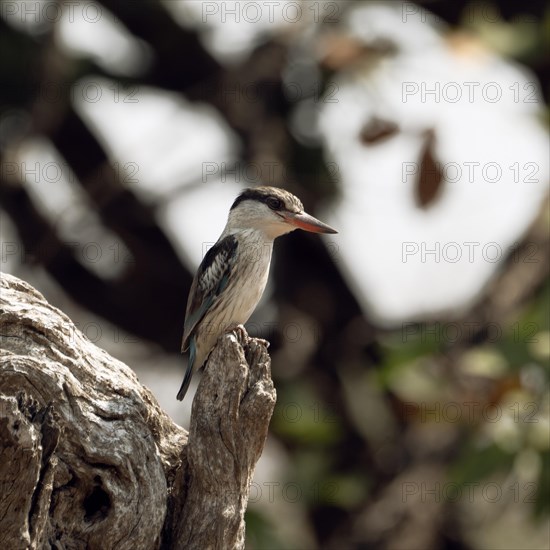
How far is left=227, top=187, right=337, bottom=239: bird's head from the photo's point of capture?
237 inches

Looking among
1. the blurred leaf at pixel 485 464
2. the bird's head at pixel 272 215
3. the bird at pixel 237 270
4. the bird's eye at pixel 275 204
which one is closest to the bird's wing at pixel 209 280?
the bird at pixel 237 270

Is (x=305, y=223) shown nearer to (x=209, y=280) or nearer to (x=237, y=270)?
(x=237, y=270)

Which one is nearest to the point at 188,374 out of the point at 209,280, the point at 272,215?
the point at 209,280

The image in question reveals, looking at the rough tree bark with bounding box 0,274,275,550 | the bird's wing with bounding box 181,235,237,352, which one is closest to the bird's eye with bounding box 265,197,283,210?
the bird's wing with bounding box 181,235,237,352

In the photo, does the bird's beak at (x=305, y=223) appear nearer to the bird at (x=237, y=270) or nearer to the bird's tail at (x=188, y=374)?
the bird at (x=237, y=270)

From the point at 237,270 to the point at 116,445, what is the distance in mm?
1824

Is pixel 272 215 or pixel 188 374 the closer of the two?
pixel 188 374

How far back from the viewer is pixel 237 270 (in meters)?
5.88

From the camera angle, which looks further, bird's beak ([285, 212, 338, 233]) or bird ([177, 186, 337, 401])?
bird's beak ([285, 212, 338, 233])

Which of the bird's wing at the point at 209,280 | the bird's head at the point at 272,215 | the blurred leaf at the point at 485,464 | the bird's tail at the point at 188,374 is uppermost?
the bird's head at the point at 272,215

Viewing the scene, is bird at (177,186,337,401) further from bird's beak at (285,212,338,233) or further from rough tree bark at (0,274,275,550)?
rough tree bark at (0,274,275,550)

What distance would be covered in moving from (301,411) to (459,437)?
1.41 meters

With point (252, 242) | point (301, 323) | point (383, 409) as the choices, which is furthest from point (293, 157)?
point (252, 242)

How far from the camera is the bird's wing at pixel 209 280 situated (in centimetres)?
587
